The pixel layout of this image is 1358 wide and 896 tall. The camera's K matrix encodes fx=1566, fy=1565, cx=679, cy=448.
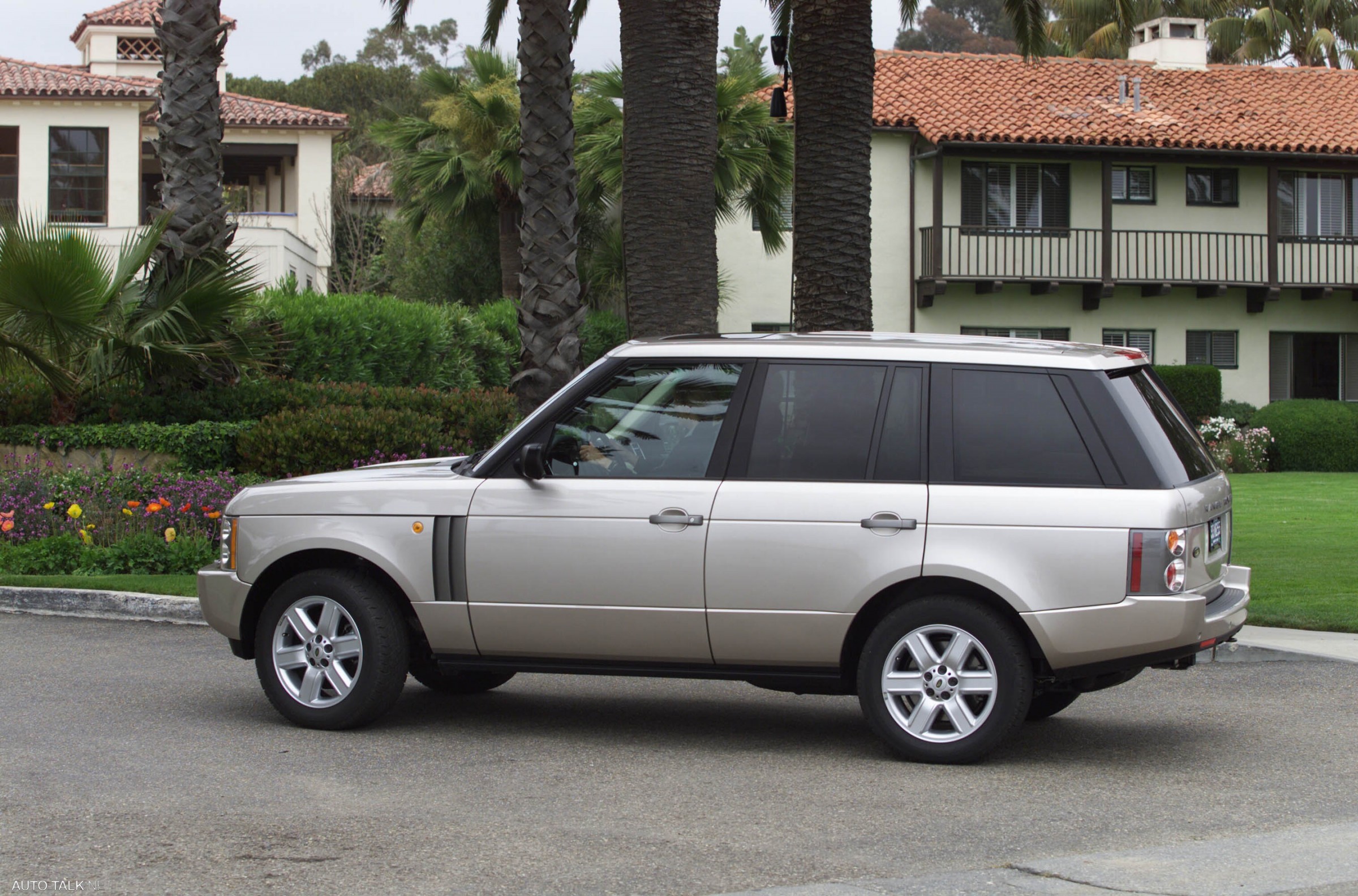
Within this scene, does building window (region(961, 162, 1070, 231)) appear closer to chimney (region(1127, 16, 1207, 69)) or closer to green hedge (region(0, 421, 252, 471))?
chimney (region(1127, 16, 1207, 69))

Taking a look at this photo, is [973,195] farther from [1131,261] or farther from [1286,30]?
[1286,30]

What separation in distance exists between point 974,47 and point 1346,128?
1922 inches

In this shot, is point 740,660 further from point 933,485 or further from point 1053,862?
point 1053,862

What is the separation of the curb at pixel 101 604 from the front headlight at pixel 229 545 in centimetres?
342

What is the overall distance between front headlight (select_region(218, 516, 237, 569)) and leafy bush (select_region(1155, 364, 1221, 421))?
27909 millimetres

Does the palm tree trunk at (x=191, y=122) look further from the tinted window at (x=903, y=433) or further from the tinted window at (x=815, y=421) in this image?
the tinted window at (x=903, y=433)

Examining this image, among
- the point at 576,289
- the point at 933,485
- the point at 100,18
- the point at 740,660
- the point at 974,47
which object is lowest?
the point at 740,660

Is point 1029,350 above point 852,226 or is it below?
below

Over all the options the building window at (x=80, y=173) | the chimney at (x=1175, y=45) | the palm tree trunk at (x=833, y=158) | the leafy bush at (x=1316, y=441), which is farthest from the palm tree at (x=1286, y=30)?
the palm tree trunk at (x=833, y=158)

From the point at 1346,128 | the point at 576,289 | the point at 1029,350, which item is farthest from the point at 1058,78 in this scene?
the point at 1029,350

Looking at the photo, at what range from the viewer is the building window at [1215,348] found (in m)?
35.6

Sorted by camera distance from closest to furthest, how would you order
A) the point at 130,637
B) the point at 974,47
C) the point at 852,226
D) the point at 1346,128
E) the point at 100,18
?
1. the point at 130,637
2. the point at 852,226
3. the point at 1346,128
4. the point at 100,18
5. the point at 974,47

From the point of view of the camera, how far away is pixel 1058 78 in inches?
1448

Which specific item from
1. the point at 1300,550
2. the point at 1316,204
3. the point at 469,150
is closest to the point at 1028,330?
the point at 1316,204
